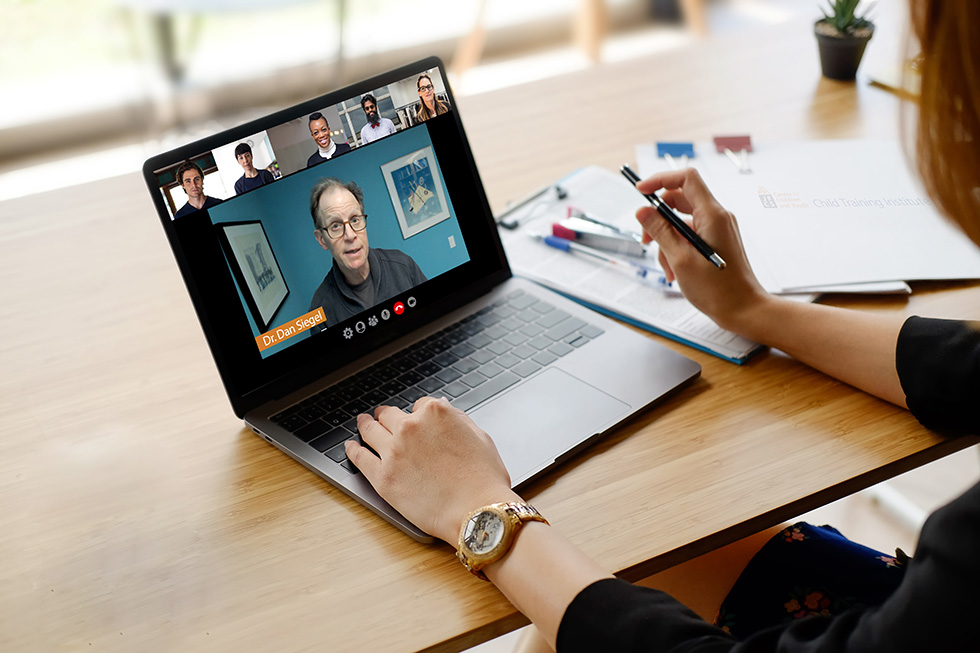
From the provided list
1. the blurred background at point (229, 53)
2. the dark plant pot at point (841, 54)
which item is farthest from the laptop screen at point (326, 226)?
the blurred background at point (229, 53)

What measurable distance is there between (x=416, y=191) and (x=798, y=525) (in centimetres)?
56

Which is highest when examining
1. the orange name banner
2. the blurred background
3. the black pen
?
the blurred background

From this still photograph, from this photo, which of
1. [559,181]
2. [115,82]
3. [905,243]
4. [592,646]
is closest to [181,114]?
[115,82]

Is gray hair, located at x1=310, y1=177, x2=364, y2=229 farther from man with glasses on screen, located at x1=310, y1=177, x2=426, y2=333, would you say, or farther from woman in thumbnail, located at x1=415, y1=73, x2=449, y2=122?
woman in thumbnail, located at x1=415, y1=73, x2=449, y2=122

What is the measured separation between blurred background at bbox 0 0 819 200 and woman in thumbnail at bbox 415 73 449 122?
2150 mm

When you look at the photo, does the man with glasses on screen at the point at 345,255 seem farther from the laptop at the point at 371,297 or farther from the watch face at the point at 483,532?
the watch face at the point at 483,532

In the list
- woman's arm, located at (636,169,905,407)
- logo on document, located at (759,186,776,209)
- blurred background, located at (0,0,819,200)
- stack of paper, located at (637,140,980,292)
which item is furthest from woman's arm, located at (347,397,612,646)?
blurred background, located at (0,0,819,200)

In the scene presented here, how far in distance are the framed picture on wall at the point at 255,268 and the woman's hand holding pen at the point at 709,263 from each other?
398 millimetres

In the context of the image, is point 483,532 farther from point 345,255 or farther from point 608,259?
point 608,259

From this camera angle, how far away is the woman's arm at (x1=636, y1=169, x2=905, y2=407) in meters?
0.88

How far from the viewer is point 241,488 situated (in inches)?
32.3

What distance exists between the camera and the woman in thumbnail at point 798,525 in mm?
615

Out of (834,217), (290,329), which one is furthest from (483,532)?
(834,217)

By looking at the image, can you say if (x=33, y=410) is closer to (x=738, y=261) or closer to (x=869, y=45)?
(x=738, y=261)
